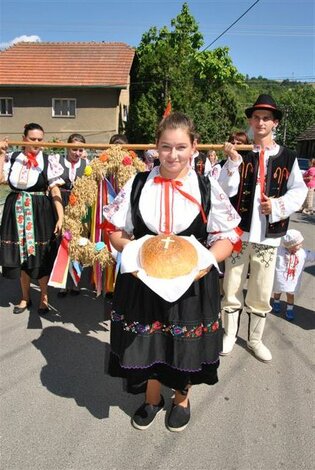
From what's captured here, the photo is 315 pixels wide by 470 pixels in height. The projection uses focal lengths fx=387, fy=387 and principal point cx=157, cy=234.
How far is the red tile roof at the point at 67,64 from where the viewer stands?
21.1 metres

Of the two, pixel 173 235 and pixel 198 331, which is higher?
pixel 173 235

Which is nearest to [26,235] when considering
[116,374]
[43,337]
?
[43,337]

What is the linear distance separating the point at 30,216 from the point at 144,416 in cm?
224

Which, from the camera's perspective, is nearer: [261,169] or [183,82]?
[261,169]

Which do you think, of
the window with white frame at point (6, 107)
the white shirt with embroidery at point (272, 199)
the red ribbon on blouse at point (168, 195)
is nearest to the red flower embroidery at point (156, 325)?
the red ribbon on blouse at point (168, 195)

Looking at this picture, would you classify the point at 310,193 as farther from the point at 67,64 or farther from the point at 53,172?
the point at 67,64

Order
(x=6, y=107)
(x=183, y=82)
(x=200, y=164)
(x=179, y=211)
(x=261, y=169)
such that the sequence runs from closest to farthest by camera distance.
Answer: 1. (x=179, y=211)
2. (x=261, y=169)
3. (x=200, y=164)
4. (x=183, y=82)
5. (x=6, y=107)

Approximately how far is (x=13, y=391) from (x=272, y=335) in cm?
236

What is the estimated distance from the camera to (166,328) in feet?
7.14

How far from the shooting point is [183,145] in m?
2.02

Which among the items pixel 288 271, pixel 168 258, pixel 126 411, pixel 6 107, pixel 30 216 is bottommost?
pixel 126 411

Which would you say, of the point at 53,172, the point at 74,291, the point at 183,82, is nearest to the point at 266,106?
the point at 53,172

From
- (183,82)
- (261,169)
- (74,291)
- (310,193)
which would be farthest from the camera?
(183,82)

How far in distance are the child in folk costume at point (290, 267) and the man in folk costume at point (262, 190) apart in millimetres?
968
